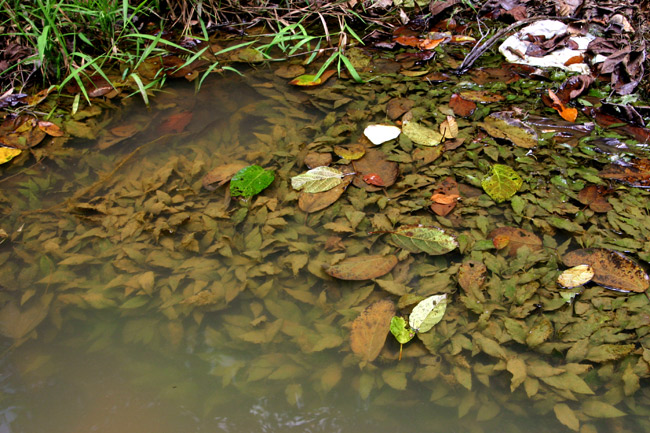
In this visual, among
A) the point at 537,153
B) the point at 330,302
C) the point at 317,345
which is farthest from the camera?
the point at 537,153

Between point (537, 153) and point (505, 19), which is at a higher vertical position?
point (505, 19)

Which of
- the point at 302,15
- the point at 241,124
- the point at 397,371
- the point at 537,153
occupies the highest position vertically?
the point at 302,15

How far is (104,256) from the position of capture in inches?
76.2

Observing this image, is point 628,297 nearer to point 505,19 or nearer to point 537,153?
point 537,153

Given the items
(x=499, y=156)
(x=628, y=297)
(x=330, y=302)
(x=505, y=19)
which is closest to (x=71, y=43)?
(x=330, y=302)

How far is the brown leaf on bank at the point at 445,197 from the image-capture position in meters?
2.02

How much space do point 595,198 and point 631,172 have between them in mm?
289

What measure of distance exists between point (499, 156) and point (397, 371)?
1265 millimetres

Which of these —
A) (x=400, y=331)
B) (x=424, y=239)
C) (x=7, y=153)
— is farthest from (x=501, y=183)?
(x=7, y=153)

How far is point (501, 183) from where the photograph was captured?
211 centimetres

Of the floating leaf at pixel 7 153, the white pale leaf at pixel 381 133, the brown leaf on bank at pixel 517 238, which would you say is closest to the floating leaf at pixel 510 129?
the white pale leaf at pixel 381 133

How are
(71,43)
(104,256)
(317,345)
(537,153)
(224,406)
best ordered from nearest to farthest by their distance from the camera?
(224,406), (317,345), (104,256), (537,153), (71,43)

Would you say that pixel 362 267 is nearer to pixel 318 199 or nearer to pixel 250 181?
pixel 318 199

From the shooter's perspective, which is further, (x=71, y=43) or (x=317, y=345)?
(x=71, y=43)
